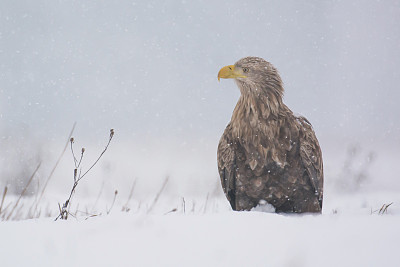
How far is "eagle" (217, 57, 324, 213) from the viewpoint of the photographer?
3.97 metres

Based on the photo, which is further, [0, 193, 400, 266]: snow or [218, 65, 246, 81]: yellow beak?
[218, 65, 246, 81]: yellow beak

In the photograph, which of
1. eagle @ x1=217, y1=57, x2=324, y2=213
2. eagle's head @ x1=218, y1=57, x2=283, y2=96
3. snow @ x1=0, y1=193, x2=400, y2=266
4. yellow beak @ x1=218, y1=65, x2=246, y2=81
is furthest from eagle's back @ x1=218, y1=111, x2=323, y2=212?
snow @ x1=0, y1=193, x2=400, y2=266

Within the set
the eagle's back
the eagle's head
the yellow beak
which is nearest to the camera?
the eagle's back

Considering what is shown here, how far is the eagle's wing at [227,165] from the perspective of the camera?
4211 millimetres

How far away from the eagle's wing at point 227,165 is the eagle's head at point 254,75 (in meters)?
0.57

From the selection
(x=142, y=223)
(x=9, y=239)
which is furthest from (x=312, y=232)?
(x=9, y=239)

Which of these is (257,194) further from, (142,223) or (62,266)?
(62,266)

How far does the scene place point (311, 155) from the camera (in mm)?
4098

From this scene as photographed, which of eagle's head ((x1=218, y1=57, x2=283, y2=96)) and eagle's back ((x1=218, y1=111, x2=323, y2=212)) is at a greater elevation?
eagle's head ((x1=218, y1=57, x2=283, y2=96))

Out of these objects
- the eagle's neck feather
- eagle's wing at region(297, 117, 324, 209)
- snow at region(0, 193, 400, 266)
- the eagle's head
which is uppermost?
the eagle's head

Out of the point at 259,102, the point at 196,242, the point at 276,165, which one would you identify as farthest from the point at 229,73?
the point at 196,242

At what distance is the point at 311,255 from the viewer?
6.36 ft

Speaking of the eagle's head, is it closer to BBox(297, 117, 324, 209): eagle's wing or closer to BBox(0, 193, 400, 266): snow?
BBox(297, 117, 324, 209): eagle's wing

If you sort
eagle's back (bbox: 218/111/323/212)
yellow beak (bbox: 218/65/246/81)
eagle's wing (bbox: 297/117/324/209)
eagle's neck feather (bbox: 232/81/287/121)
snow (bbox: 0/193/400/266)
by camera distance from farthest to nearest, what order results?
yellow beak (bbox: 218/65/246/81) → eagle's neck feather (bbox: 232/81/287/121) → eagle's wing (bbox: 297/117/324/209) → eagle's back (bbox: 218/111/323/212) → snow (bbox: 0/193/400/266)
